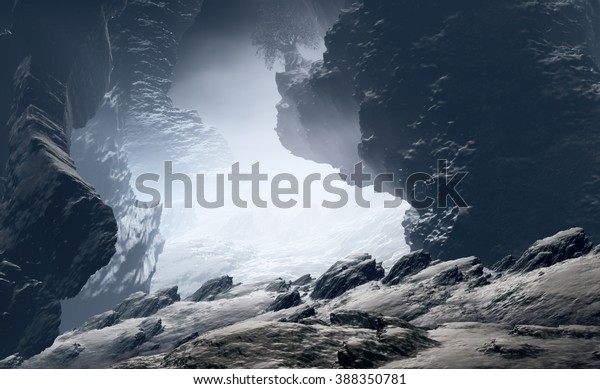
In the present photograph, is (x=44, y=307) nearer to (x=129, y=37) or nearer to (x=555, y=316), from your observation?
(x=555, y=316)

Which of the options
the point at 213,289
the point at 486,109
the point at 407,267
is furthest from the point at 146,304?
the point at 486,109

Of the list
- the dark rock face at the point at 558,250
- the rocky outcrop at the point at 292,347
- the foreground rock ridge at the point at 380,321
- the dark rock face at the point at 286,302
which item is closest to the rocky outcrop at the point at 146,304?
the foreground rock ridge at the point at 380,321

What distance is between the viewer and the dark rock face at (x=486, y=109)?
60156 millimetres

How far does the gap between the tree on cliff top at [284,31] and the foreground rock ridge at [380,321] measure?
5546cm

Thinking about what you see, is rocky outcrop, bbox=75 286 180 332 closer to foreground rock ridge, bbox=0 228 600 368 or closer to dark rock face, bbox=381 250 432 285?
foreground rock ridge, bbox=0 228 600 368

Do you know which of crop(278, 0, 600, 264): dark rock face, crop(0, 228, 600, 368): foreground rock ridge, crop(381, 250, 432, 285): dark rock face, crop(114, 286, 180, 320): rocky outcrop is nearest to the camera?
crop(0, 228, 600, 368): foreground rock ridge

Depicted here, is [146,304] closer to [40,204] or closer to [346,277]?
[40,204]

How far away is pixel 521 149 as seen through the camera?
63.1m

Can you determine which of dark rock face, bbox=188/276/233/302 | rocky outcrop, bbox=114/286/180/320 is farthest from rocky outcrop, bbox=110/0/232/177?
dark rock face, bbox=188/276/233/302

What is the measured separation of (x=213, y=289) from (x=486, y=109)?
38518mm

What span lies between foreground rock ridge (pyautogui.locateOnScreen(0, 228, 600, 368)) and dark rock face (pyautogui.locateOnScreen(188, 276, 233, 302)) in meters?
0.16

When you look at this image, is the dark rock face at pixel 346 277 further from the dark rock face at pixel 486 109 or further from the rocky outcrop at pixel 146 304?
the rocky outcrop at pixel 146 304

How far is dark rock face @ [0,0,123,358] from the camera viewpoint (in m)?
55.5
